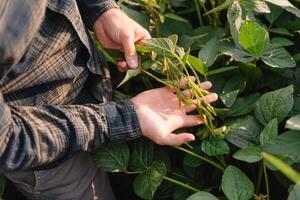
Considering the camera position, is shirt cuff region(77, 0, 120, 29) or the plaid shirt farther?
shirt cuff region(77, 0, 120, 29)

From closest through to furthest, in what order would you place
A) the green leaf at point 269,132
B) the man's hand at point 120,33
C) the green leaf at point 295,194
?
the green leaf at point 295,194
the green leaf at point 269,132
the man's hand at point 120,33

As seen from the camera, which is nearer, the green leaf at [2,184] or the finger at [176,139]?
the finger at [176,139]

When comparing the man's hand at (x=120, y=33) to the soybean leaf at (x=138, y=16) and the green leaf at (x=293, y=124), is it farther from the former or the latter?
the green leaf at (x=293, y=124)

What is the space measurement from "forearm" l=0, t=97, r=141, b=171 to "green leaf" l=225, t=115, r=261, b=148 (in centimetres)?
17

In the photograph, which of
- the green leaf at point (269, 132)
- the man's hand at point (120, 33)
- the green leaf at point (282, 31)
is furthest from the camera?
the green leaf at point (282, 31)

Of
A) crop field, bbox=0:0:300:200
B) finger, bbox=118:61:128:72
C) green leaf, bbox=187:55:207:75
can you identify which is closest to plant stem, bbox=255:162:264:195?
crop field, bbox=0:0:300:200

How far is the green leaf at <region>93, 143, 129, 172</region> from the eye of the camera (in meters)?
0.97

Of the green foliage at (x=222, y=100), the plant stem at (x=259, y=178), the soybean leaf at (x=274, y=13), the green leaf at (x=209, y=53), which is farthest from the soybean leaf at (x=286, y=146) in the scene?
the soybean leaf at (x=274, y=13)

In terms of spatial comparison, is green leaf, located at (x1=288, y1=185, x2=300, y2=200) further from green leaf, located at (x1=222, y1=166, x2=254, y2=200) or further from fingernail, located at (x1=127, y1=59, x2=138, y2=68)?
fingernail, located at (x1=127, y1=59, x2=138, y2=68)

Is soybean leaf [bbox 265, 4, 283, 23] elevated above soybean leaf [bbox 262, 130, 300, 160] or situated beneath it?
elevated above

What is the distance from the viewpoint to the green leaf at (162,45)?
34.4 inches

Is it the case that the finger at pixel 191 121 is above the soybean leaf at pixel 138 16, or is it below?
below

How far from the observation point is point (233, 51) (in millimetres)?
1000

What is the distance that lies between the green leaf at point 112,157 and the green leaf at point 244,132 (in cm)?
20
